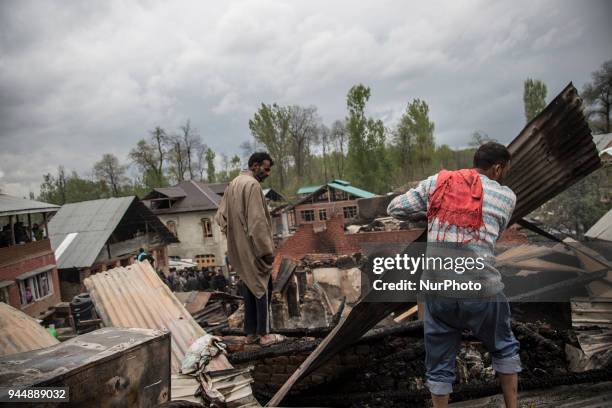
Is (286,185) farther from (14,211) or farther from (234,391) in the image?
(234,391)

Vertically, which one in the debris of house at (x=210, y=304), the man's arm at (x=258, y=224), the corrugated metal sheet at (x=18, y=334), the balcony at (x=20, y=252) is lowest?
the debris of house at (x=210, y=304)

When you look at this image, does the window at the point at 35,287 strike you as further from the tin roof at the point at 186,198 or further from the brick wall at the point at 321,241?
the tin roof at the point at 186,198

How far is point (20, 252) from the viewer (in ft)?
47.3

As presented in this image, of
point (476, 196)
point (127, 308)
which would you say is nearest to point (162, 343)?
point (127, 308)

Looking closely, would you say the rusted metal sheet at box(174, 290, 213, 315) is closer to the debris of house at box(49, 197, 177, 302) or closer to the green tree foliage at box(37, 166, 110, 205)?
the debris of house at box(49, 197, 177, 302)

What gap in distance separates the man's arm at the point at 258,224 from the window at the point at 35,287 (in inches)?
628

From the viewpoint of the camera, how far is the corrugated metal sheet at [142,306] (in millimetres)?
3249

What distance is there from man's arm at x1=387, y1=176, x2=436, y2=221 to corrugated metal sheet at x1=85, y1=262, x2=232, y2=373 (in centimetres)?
183

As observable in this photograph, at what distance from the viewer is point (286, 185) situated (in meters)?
47.4

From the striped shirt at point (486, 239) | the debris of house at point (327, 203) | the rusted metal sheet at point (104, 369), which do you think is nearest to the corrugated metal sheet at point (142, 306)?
the rusted metal sheet at point (104, 369)

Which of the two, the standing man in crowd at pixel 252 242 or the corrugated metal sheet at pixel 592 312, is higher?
the standing man in crowd at pixel 252 242

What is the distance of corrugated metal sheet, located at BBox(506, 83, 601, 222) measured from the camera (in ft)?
7.60

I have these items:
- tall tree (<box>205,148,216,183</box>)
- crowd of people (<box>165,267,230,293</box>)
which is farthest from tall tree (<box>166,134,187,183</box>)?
crowd of people (<box>165,267,230,293</box>)

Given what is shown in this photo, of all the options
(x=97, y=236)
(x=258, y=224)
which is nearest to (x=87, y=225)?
(x=97, y=236)
